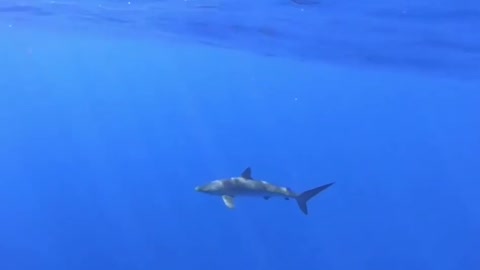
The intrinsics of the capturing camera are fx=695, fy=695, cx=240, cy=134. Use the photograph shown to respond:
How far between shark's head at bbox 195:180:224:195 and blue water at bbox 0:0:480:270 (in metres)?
5.43

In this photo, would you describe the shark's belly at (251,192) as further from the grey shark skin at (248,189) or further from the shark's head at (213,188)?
the shark's head at (213,188)

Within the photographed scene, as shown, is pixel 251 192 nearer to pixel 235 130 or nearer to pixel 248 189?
pixel 248 189

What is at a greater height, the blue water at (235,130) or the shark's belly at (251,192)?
the shark's belly at (251,192)

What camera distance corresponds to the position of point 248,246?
32688mm

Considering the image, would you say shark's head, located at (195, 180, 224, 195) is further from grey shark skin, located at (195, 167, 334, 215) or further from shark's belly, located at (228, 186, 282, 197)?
shark's belly, located at (228, 186, 282, 197)

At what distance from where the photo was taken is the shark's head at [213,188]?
13519 millimetres

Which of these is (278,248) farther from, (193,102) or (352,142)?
(352,142)

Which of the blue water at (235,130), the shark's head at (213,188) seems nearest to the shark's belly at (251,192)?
the shark's head at (213,188)

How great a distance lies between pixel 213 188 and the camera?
44.9 ft

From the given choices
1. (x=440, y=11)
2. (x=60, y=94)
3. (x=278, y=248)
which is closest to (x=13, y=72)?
(x=60, y=94)

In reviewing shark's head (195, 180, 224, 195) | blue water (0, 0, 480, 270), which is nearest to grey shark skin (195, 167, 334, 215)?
shark's head (195, 180, 224, 195)

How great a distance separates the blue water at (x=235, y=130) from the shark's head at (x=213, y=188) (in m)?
5.43

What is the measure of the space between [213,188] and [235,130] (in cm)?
3070

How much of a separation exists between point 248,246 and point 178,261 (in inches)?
218
